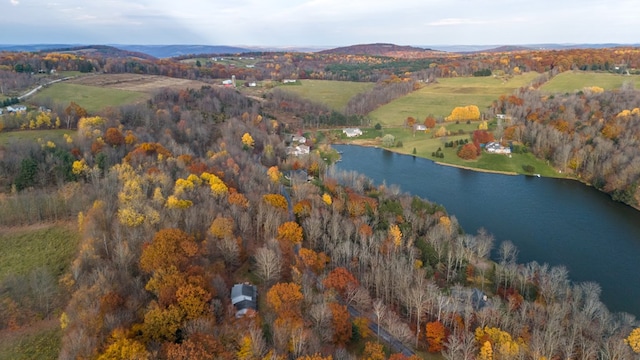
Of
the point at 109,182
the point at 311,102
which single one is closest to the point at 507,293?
the point at 109,182

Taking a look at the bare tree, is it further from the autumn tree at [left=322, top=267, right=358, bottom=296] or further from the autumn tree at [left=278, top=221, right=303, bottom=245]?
the autumn tree at [left=278, top=221, right=303, bottom=245]

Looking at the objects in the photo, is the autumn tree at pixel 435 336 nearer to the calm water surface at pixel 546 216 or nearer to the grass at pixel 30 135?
the calm water surface at pixel 546 216

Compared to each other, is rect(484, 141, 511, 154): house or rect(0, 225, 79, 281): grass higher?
rect(484, 141, 511, 154): house

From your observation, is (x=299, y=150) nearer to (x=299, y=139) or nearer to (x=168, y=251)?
(x=299, y=139)

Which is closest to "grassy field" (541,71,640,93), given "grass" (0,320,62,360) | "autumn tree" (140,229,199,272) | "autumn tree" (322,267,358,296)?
"autumn tree" (322,267,358,296)

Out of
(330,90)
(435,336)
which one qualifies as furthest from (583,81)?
(435,336)

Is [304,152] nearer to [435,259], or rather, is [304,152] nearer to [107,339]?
[435,259]
